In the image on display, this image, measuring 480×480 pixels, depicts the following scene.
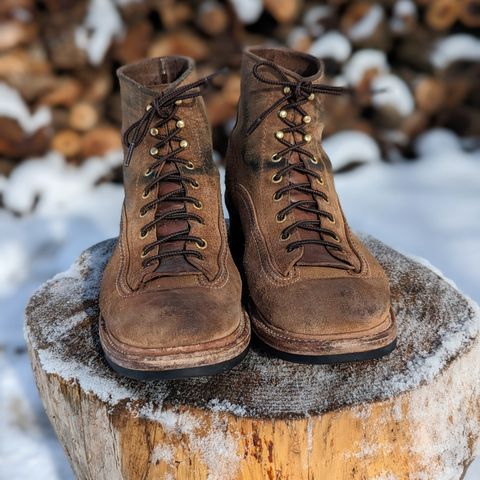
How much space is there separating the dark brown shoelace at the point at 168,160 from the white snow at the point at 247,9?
2.06 metres

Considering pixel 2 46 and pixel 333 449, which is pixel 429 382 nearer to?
pixel 333 449

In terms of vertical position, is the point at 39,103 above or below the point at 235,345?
below

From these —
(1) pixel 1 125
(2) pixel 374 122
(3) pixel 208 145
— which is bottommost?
(2) pixel 374 122

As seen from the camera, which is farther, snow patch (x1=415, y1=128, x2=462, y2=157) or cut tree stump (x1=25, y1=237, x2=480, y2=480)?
snow patch (x1=415, y1=128, x2=462, y2=157)

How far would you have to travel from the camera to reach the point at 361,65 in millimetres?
3678

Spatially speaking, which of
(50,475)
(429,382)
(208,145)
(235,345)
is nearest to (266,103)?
(208,145)

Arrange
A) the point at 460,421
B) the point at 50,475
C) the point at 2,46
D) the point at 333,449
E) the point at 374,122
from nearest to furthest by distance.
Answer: the point at 333,449 → the point at 460,421 → the point at 50,475 → the point at 2,46 → the point at 374,122

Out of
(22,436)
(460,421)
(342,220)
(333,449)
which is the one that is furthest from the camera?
(22,436)

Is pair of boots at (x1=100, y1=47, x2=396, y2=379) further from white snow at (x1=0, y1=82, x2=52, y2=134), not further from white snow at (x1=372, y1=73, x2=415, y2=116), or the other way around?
white snow at (x1=372, y1=73, x2=415, y2=116)

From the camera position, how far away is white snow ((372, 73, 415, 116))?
12.2ft

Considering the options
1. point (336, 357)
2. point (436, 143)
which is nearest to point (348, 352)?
point (336, 357)

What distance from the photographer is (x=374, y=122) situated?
390 centimetres

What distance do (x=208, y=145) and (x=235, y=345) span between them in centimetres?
51

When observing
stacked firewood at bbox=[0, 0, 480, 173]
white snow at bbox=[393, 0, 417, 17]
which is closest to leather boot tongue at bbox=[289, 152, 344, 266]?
stacked firewood at bbox=[0, 0, 480, 173]
